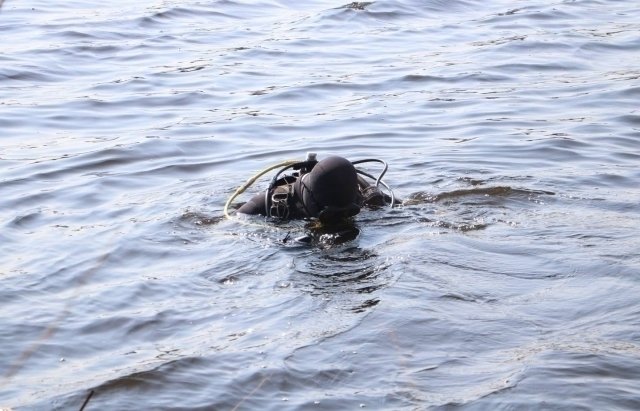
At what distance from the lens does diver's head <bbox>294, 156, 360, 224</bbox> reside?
21.1 feet

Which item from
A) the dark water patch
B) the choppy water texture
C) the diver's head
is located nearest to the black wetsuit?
the diver's head

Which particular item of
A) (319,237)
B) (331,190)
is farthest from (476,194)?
(331,190)

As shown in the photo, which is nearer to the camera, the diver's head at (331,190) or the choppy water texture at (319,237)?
the choppy water texture at (319,237)

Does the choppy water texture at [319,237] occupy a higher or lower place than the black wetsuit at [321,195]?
lower

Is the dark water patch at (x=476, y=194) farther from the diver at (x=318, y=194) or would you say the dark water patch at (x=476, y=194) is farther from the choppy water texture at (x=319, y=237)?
the diver at (x=318, y=194)

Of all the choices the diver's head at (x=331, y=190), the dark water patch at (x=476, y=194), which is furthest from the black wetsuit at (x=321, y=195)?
the dark water patch at (x=476, y=194)

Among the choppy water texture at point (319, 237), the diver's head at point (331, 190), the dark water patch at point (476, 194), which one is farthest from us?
the dark water patch at point (476, 194)

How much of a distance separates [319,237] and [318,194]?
38 centimetres

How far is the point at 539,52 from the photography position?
1361 centimetres

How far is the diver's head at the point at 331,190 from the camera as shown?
21.1ft

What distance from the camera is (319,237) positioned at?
22.1 feet

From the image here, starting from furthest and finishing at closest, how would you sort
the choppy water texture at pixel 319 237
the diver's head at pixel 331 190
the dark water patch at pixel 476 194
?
1. the dark water patch at pixel 476 194
2. the diver's head at pixel 331 190
3. the choppy water texture at pixel 319 237

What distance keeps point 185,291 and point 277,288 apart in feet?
1.61

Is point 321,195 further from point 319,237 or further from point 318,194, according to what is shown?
point 319,237
